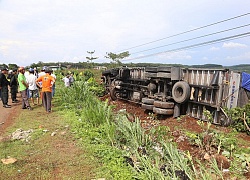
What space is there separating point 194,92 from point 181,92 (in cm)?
46

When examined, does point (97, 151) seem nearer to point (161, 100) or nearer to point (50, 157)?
point (50, 157)

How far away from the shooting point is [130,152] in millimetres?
4270

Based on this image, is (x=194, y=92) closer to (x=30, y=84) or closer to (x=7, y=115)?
(x=30, y=84)

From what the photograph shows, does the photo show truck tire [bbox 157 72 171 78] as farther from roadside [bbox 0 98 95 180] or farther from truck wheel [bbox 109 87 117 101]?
truck wheel [bbox 109 87 117 101]

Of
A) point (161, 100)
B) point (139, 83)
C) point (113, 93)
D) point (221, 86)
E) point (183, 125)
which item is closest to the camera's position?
point (221, 86)

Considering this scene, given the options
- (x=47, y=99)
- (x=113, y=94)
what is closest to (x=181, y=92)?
(x=47, y=99)

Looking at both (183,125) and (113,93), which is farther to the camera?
(113,93)

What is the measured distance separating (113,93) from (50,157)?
9.09 meters

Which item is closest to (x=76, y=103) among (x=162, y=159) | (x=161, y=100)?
(x=161, y=100)

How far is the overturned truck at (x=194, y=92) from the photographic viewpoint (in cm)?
702

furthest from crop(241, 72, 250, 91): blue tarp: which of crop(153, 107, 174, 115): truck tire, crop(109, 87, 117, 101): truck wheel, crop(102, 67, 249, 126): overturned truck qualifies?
crop(109, 87, 117, 101): truck wheel

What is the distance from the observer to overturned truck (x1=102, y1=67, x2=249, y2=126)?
7016mm

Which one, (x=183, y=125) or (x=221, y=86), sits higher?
(x=221, y=86)

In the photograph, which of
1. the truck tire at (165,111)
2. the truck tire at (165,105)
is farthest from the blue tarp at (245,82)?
the truck tire at (165,111)
